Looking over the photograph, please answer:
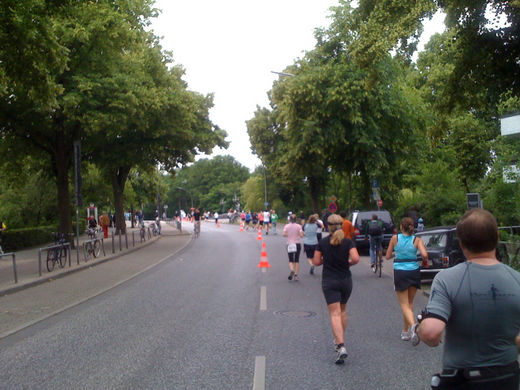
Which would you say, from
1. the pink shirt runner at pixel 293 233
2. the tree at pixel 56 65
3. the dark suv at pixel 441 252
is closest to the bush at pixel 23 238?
the tree at pixel 56 65

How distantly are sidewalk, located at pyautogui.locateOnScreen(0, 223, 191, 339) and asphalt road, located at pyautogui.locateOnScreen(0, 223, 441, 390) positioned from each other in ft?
1.51

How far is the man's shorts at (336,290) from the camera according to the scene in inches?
269


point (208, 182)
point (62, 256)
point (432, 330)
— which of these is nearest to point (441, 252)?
point (432, 330)

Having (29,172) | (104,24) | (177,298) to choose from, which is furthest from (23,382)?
(29,172)

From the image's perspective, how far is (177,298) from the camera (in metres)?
11.7

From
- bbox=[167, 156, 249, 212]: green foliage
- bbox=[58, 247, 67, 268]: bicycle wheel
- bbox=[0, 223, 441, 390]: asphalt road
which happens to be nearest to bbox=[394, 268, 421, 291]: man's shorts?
bbox=[0, 223, 441, 390]: asphalt road

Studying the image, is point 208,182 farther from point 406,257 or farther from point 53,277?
point 406,257

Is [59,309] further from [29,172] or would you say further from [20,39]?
[29,172]

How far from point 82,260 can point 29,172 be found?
16950 mm

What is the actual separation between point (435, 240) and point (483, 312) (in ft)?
35.7

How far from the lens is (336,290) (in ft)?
22.6

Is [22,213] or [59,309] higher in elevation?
[22,213]

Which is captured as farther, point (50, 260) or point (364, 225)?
point (364, 225)

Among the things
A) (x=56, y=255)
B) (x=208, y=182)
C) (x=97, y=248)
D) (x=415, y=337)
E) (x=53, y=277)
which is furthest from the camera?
(x=208, y=182)
